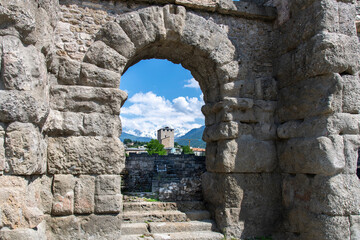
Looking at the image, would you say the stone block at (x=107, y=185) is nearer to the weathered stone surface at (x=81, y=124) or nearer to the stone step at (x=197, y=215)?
the weathered stone surface at (x=81, y=124)

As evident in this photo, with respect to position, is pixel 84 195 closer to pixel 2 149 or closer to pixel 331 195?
pixel 2 149

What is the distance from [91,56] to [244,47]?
2.78 m

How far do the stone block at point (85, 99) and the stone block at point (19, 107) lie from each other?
1.08 m

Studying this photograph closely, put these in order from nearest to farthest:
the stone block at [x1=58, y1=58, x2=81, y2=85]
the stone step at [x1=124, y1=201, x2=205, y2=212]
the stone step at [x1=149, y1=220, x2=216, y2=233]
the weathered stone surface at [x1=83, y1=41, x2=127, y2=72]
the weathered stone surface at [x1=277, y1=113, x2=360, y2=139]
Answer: the weathered stone surface at [x1=277, y1=113, x2=360, y2=139] < the stone block at [x1=58, y1=58, x2=81, y2=85] < the weathered stone surface at [x1=83, y1=41, x2=127, y2=72] < the stone step at [x1=149, y1=220, x2=216, y2=233] < the stone step at [x1=124, y1=201, x2=205, y2=212]

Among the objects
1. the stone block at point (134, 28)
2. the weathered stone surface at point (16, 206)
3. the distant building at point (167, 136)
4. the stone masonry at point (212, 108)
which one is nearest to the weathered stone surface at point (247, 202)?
the stone masonry at point (212, 108)

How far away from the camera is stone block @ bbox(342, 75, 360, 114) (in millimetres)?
4816

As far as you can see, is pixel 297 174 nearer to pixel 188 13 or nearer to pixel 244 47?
pixel 244 47

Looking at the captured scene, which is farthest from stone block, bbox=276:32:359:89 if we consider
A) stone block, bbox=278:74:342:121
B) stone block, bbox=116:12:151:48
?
stone block, bbox=116:12:151:48

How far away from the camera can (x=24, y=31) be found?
3.60 m

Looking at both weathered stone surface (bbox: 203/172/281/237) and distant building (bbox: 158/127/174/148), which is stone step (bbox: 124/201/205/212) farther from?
distant building (bbox: 158/127/174/148)

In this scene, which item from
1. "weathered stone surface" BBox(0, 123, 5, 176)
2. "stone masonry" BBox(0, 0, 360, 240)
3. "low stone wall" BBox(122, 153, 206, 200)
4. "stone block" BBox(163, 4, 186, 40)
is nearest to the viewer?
"weathered stone surface" BBox(0, 123, 5, 176)

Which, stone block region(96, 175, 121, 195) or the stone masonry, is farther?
stone block region(96, 175, 121, 195)

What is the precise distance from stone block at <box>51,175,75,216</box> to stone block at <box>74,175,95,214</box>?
0.07 metres

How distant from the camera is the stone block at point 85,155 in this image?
4.57 metres
